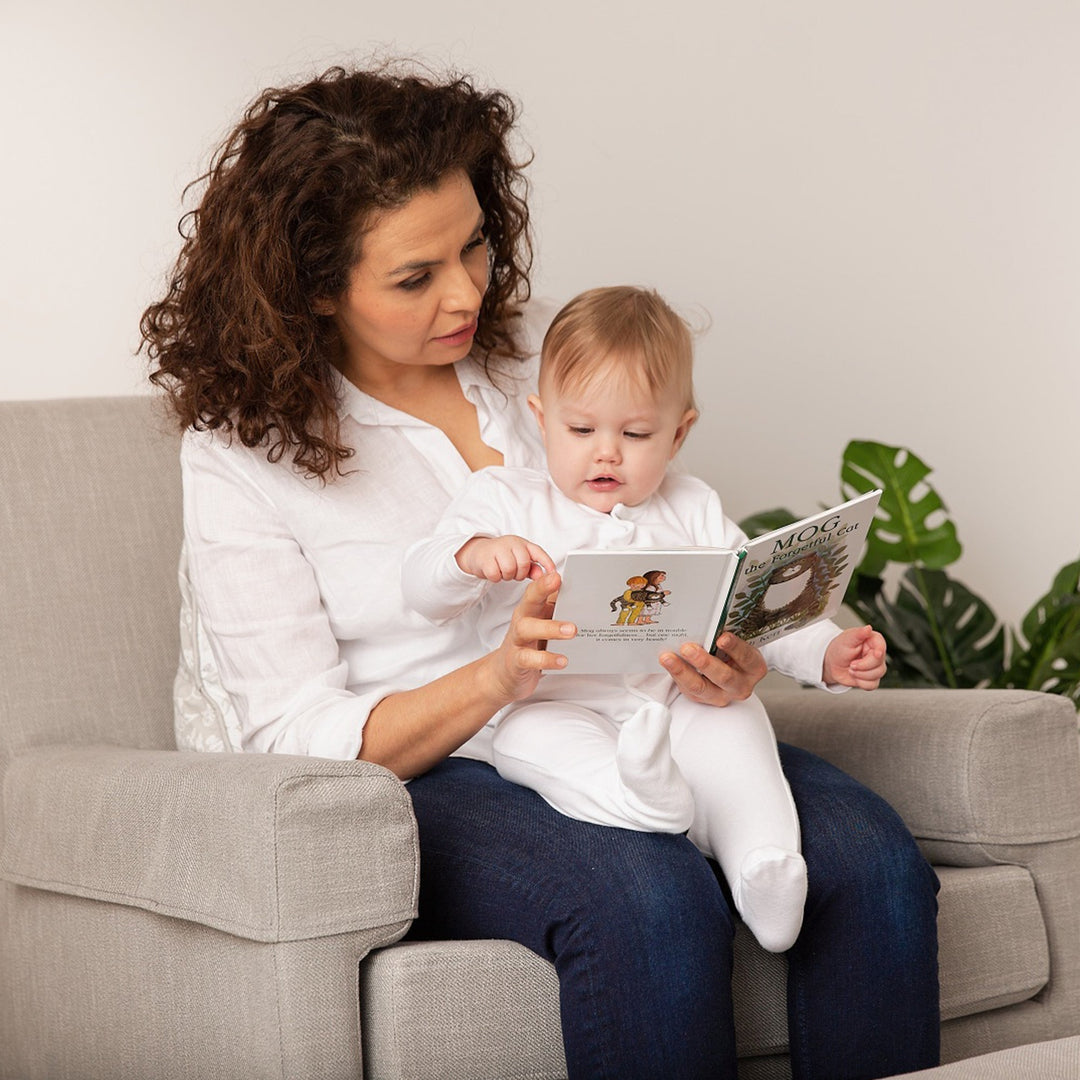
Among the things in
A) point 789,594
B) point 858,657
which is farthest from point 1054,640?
point 789,594

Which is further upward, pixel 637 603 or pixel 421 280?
pixel 421 280

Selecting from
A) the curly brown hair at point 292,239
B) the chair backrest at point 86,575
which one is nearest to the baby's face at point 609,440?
the curly brown hair at point 292,239

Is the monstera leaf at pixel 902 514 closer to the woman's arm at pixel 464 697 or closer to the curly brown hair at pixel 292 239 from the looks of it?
the curly brown hair at pixel 292 239

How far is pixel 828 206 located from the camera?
9.87 feet

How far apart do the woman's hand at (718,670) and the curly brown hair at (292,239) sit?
0.51 metres

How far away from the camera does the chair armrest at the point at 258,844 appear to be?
1.29m

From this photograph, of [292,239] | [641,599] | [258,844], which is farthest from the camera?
[292,239]

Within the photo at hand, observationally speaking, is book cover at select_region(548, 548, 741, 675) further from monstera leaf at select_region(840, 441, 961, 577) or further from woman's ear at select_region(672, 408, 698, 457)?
monstera leaf at select_region(840, 441, 961, 577)

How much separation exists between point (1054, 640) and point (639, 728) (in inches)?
59.9

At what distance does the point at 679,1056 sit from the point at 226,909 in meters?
0.44

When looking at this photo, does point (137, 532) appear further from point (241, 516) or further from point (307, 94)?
point (307, 94)

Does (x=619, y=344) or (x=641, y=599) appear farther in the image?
(x=619, y=344)

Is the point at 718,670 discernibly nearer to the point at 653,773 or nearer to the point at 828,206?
the point at 653,773

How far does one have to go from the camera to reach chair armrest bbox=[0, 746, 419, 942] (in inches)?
50.9
